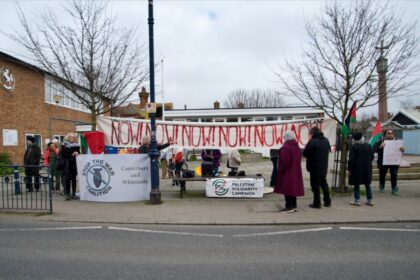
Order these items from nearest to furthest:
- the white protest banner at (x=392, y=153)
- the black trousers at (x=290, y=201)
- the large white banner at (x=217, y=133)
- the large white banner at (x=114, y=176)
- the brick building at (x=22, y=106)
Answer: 1. the black trousers at (x=290, y=201)
2. the large white banner at (x=114, y=176)
3. the white protest banner at (x=392, y=153)
4. the large white banner at (x=217, y=133)
5. the brick building at (x=22, y=106)

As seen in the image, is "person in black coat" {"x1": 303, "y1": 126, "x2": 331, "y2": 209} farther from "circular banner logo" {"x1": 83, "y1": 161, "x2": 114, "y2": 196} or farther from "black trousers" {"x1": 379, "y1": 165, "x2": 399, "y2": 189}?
"circular banner logo" {"x1": 83, "y1": 161, "x2": 114, "y2": 196}

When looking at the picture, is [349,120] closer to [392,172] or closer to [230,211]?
[392,172]

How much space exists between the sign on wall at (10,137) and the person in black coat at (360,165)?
18528 millimetres

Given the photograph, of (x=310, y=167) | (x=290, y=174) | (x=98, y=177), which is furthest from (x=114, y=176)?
(x=310, y=167)

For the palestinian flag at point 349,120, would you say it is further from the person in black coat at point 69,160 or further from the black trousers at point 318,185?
the person in black coat at point 69,160

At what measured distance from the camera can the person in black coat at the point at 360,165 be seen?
26.6 ft

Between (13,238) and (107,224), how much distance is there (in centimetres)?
177

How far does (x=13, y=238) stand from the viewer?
19.7 feet

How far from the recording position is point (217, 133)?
1068 cm

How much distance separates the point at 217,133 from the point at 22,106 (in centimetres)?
1563

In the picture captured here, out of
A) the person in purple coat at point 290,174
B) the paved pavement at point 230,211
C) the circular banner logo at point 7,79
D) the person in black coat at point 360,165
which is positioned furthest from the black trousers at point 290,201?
the circular banner logo at point 7,79

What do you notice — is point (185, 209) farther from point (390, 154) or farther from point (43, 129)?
point (43, 129)

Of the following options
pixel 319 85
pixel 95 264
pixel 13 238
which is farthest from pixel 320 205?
pixel 13 238

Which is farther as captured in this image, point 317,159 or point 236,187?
point 236,187
